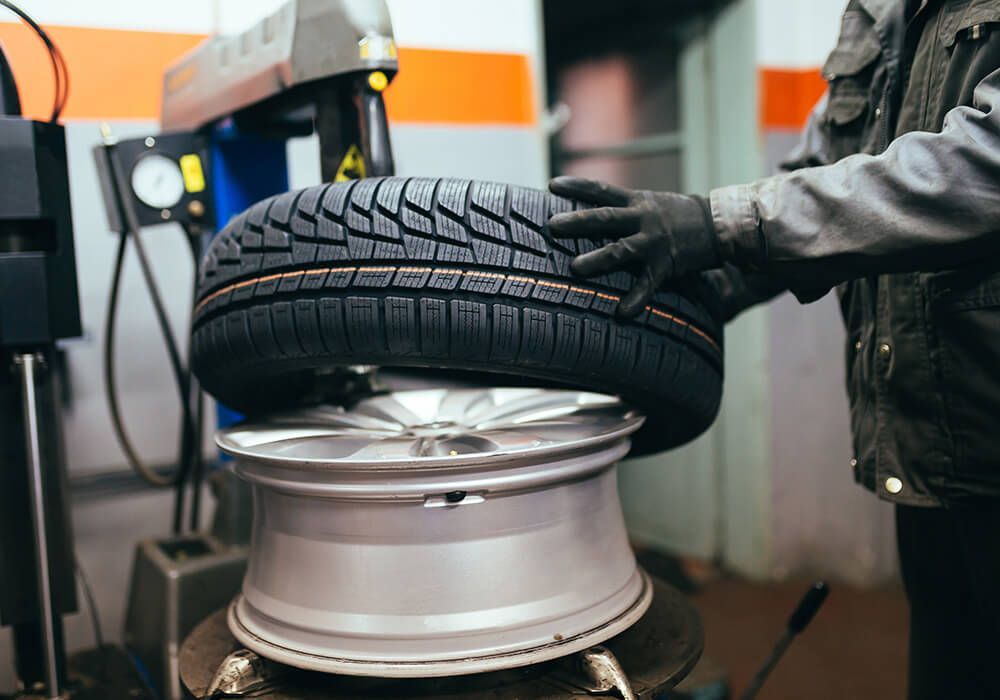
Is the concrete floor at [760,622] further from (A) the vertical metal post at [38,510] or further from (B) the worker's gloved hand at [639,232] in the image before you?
(B) the worker's gloved hand at [639,232]

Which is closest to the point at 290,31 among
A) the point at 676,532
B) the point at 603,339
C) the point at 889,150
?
the point at 603,339

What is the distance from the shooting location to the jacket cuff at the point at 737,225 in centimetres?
96

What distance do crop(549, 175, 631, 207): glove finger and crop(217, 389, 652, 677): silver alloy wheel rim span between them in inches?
10.2

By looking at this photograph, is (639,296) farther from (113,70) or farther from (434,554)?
(113,70)

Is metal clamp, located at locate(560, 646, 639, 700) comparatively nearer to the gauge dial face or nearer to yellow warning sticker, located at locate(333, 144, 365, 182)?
yellow warning sticker, located at locate(333, 144, 365, 182)

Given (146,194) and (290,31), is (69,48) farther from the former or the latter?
(290,31)

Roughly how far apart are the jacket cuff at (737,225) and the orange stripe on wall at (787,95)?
1.83 metres

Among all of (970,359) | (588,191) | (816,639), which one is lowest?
(816,639)

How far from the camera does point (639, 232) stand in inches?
Answer: 35.9

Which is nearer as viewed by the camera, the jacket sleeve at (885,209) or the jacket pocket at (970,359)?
the jacket sleeve at (885,209)

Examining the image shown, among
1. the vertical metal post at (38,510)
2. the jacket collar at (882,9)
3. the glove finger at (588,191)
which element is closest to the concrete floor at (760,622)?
the vertical metal post at (38,510)

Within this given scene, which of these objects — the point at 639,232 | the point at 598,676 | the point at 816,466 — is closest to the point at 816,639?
the point at 816,466

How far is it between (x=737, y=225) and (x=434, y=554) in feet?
1.68

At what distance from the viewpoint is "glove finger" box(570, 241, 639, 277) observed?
34.0 inches
